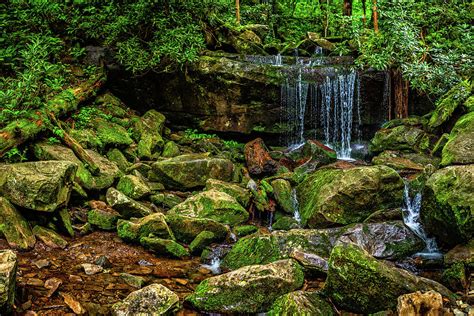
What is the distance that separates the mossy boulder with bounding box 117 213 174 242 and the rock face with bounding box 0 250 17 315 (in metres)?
2.86

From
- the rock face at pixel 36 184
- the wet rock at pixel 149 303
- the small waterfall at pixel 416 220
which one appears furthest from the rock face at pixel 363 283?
the rock face at pixel 36 184

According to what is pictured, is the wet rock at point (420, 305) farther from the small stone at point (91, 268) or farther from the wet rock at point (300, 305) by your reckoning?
the small stone at point (91, 268)

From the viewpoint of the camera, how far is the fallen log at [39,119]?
7859 millimetres

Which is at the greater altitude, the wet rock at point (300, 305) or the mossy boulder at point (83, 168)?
the mossy boulder at point (83, 168)

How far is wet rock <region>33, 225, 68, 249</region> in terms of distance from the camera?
6.61 m

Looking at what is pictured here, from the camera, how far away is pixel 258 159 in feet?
39.8

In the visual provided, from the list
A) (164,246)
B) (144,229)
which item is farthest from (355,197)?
(144,229)

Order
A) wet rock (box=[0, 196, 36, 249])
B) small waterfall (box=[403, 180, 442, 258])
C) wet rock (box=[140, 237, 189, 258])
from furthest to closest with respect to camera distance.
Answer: small waterfall (box=[403, 180, 442, 258]), wet rock (box=[140, 237, 189, 258]), wet rock (box=[0, 196, 36, 249])

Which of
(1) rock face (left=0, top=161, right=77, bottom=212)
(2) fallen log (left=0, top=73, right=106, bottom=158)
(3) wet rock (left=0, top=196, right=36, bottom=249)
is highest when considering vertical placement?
(2) fallen log (left=0, top=73, right=106, bottom=158)

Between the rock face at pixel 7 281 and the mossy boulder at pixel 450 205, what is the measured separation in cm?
650

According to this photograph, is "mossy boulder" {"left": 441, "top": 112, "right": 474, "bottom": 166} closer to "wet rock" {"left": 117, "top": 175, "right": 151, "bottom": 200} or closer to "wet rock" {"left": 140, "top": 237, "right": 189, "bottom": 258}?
"wet rock" {"left": 140, "top": 237, "right": 189, "bottom": 258}

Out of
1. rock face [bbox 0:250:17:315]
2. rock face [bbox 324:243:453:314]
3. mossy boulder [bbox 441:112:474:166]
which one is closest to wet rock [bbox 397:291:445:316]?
rock face [bbox 324:243:453:314]

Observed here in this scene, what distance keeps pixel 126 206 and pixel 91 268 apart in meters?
2.12

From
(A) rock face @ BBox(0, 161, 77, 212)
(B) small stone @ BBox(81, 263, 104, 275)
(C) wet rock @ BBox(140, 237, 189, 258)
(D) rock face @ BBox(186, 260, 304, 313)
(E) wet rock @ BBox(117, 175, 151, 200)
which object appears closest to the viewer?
(D) rock face @ BBox(186, 260, 304, 313)
